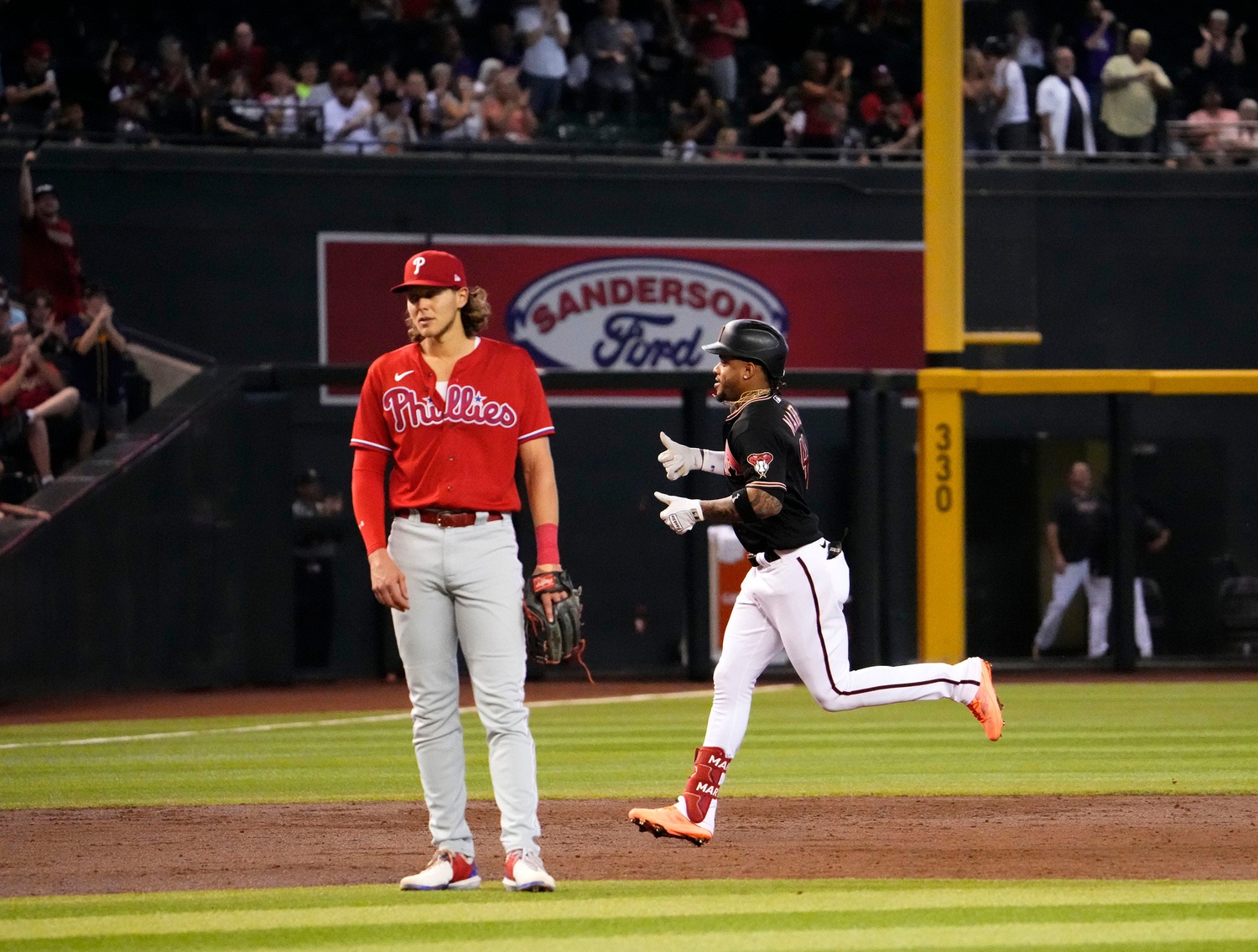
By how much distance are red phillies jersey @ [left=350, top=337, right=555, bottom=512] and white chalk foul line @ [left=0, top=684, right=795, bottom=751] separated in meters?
6.18

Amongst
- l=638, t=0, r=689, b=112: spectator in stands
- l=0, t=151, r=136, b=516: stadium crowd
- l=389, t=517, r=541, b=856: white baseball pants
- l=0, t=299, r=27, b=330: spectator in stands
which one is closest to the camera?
l=389, t=517, r=541, b=856: white baseball pants

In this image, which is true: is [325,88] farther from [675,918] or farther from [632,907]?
[675,918]

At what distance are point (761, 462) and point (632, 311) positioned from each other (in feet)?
39.0

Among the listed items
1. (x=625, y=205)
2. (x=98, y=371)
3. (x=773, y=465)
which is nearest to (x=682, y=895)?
(x=773, y=465)

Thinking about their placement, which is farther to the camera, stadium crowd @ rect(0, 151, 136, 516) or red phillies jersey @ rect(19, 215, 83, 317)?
red phillies jersey @ rect(19, 215, 83, 317)

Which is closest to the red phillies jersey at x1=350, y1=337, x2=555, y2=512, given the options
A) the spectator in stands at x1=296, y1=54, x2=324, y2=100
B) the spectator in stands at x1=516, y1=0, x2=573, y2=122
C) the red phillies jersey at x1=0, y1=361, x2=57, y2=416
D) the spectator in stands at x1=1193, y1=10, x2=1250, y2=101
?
the red phillies jersey at x1=0, y1=361, x2=57, y2=416

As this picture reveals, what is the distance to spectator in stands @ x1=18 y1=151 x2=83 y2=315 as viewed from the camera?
586 inches

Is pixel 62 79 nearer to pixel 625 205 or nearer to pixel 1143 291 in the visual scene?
pixel 625 205

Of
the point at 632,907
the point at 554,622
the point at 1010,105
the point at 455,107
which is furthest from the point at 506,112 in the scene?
the point at 632,907

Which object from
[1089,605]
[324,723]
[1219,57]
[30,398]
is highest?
[1219,57]

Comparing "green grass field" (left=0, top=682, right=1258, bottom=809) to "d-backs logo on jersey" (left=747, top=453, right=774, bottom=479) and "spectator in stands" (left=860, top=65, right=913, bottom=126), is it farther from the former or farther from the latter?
"spectator in stands" (left=860, top=65, right=913, bottom=126)

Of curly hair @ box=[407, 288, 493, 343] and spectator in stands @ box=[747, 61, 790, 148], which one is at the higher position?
spectator in stands @ box=[747, 61, 790, 148]

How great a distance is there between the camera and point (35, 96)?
666 inches

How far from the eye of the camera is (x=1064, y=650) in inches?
651
